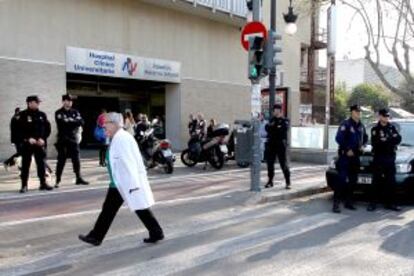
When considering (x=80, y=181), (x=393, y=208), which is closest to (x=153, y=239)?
(x=393, y=208)

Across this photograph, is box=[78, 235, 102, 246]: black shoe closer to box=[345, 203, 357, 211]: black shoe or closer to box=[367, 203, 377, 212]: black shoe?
box=[345, 203, 357, 211]: black shoe

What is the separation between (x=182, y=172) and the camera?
1516cm

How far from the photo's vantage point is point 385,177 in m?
10.1

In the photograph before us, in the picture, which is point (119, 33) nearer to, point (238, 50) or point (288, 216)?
point (238, 50)

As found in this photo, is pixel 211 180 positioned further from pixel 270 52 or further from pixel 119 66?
pixel 119 66

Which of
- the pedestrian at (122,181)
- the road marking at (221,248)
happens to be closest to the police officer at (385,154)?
the road marking at (221,248)

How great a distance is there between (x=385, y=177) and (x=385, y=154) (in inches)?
15.6

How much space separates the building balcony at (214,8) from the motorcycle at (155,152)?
763 centimetres

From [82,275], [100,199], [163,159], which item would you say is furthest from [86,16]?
[82,275]

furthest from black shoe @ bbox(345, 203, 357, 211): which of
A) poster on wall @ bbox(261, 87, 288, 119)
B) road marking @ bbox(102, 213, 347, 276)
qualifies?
poster on wall @ bbox(261, 87, 288, 119)

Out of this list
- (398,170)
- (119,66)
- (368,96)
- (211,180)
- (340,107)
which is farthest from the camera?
(368,96)

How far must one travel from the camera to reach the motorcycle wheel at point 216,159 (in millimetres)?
15758

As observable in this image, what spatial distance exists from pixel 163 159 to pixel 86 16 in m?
7.25

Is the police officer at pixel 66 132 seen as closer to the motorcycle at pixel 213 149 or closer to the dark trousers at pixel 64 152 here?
the dark trousers at pixel 64 152
